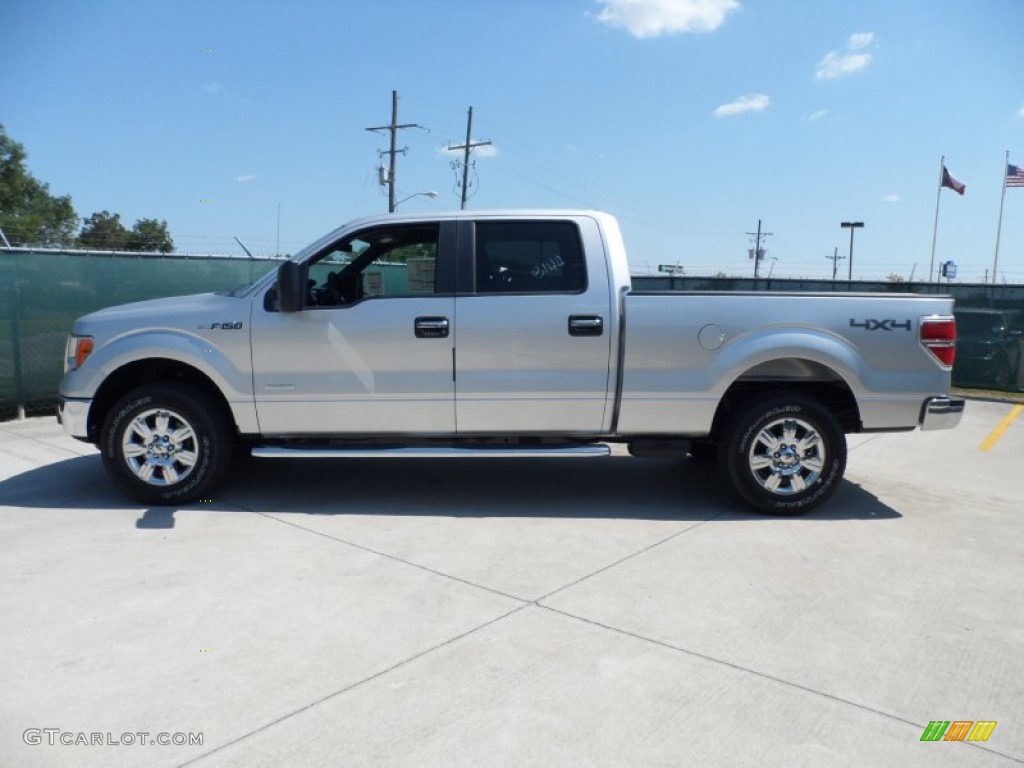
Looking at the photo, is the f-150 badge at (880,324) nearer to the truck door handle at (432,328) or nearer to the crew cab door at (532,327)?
the crew cab door at (532,327)

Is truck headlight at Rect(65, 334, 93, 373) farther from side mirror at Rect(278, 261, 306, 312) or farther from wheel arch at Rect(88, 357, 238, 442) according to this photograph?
side mirror at Rect(278, 261, 306, 312)

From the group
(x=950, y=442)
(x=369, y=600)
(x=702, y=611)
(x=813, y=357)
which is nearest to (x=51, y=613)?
(x=369, y=600)

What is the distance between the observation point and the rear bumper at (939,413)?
5367 millimetres

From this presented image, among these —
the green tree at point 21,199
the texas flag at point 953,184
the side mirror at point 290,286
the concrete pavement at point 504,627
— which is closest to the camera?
the concrete pavement at point 504,627

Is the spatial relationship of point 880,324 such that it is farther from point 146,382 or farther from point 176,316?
point 146,382

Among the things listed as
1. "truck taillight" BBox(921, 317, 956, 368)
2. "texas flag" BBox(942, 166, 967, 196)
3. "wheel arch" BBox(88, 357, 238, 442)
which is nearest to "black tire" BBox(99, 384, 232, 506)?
"wheel arch" BBox(88, 357, 238, 442)

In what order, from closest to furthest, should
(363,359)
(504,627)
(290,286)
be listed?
1. (504,627)
2. (290,286)
3. (363,359)

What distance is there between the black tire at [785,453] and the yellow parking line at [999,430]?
3870 millimetres

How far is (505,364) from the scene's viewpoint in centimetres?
534

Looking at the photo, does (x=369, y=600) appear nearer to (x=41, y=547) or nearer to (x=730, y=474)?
(x=41, y=547)

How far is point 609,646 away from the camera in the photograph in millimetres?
3479

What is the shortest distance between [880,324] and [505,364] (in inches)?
101

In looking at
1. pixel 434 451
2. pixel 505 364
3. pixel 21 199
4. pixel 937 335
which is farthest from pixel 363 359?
pixel 21 199

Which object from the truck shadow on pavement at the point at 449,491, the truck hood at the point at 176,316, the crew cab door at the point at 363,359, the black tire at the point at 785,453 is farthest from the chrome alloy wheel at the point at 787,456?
the truck hood at the point at 176,316
